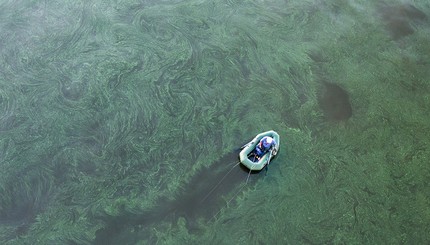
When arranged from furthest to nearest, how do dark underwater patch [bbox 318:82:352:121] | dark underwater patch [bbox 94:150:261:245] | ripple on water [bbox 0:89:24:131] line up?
dark underwater patch [bbox 318:82:352:121] → ripple on water [bbox 0:89:24:131] → dark underwater patch [bbox 94:150:261:245]

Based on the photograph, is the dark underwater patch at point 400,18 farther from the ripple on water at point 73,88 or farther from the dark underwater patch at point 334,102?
the ripple on water at point 73,88

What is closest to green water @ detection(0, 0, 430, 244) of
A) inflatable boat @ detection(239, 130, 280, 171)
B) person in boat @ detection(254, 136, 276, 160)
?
inflatable boat @ detection(239, 130, 280, 171)

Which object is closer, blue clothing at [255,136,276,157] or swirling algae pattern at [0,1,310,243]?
swirling algae pattern at [0,1,310,243]

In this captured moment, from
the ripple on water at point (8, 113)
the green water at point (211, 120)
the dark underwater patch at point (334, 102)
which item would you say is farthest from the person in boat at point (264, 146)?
the ripple on water at point (8, 113)

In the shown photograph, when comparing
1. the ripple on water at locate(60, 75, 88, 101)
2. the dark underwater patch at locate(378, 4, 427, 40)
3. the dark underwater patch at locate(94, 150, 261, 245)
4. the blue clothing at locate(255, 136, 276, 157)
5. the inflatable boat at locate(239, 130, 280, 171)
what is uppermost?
the dark underwater patch at locate(378, 4, 427, 40)

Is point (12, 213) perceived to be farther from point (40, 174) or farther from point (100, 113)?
point (100, 113)

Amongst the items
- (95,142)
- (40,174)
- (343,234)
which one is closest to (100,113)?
(95,142)

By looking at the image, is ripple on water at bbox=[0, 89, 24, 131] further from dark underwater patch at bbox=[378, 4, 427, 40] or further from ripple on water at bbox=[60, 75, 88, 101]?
dark underwater patch at bbox=[378, 4, 427, 40]
